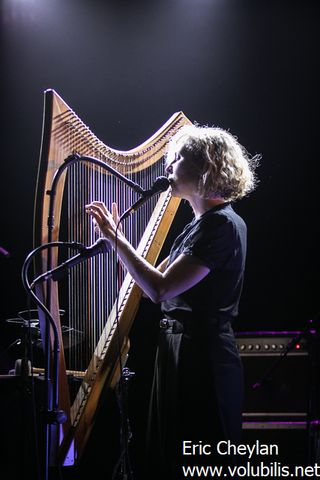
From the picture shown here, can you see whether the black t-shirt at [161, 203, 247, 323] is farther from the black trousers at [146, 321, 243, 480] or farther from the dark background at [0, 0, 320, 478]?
the dark background at [0, 0, 320, 478]

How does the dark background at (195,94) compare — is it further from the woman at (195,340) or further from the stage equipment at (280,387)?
the woman at (195,340)

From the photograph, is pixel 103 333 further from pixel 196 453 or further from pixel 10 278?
pixel 10 278

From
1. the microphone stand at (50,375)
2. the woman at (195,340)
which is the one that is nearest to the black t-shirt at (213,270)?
the woman at (195,340)

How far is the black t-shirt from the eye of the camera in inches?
72.9

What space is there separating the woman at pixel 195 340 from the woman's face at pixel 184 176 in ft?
0.44

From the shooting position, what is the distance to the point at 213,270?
6.16ft

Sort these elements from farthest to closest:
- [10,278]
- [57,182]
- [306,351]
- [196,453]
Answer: [10,278]
[306,351]
[196,453]
[57,182]

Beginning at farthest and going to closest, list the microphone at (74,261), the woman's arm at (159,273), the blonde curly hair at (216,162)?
1. the blonde curly hair at (216,162)
2. the woman's arm at (159,273)
3. the microphone at (74,261)

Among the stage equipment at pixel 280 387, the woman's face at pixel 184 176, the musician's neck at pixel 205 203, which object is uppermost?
the woman's face at pixel 184 176

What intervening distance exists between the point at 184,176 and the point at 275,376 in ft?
4.67

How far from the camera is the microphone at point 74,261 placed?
1.71 m

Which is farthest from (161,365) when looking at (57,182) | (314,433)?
(314,433)

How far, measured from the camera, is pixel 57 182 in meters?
1.73

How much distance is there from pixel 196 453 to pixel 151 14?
263 cm
